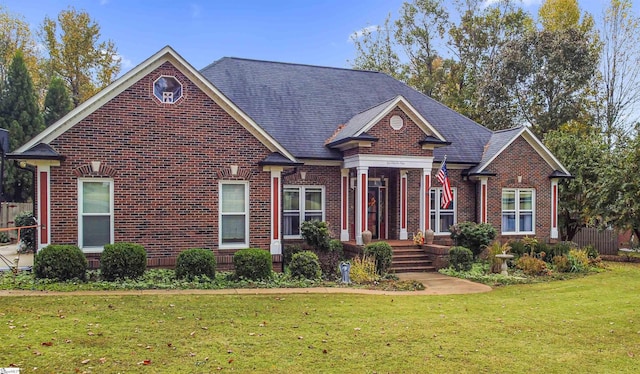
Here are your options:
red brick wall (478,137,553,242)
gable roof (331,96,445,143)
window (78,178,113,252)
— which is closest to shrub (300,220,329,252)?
gable roof (331,96,445,143)

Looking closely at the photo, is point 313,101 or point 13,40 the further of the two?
point 13,40

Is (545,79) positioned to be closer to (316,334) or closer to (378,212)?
(378,212)

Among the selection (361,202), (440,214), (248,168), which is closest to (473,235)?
(440,214)

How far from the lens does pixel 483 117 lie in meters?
33.2

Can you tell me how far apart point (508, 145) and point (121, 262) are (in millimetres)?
14061

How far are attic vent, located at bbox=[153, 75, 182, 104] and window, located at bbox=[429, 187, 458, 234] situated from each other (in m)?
9.94

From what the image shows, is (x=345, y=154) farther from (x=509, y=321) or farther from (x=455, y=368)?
(x=455, y=368)

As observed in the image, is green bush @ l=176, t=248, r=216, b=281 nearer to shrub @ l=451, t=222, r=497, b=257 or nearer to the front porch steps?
the front porch steps

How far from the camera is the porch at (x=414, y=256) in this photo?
51.4 feet

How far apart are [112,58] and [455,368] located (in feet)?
116

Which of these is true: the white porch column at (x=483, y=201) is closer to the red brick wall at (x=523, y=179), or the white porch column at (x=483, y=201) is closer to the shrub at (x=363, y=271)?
the red brick wall at (x=523, y=179)

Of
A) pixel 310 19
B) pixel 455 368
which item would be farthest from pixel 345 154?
pixel 310 19

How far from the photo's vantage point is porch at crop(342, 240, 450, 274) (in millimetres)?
15674

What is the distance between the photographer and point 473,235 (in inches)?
668
